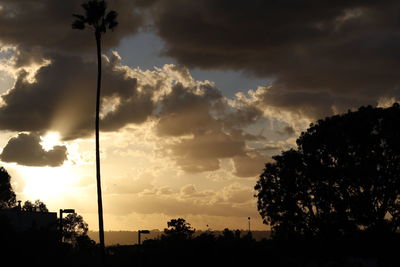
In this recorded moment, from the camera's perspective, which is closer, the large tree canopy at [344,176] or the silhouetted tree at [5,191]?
the large tree canopy at [344,176]

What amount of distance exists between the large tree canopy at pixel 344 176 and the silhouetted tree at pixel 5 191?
79796mm

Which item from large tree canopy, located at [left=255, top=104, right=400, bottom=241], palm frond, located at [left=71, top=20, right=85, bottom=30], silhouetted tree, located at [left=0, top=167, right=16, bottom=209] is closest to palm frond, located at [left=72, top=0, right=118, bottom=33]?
palm frond, located at [left=71, top=20, right=85, bottom=30]

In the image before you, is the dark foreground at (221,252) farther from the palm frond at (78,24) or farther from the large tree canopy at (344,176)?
the palm frond at (78,24)

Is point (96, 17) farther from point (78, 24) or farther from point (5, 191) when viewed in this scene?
point (5, 191)

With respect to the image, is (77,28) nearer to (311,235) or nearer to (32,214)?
(311,235)

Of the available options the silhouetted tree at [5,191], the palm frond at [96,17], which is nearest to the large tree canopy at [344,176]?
the palm frond at [96,17]

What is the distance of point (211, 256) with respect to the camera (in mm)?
53500

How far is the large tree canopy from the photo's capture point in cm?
5547

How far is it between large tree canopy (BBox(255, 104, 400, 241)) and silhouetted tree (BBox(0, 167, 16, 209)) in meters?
79.8

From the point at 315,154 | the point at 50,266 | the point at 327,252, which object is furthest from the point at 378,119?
the point at 50,266

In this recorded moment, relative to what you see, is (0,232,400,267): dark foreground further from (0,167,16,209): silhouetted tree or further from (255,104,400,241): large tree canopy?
(0,167,16,209): silhouetted tree

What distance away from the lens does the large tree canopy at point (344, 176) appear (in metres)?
55.5

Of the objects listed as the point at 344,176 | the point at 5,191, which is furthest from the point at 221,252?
the point at 5,191

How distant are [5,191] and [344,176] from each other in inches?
3530
